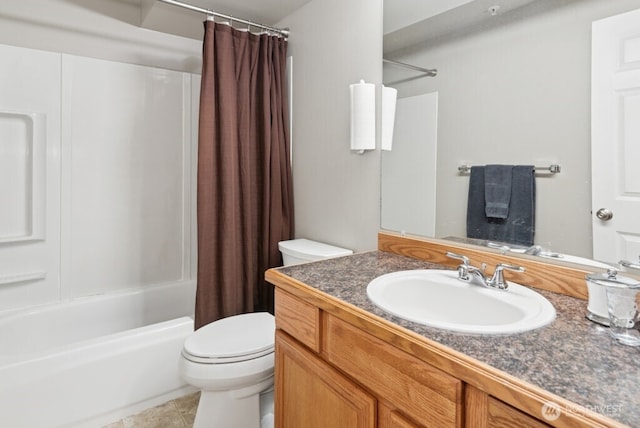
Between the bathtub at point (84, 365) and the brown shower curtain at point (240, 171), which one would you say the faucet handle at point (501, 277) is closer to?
the brown shower curtain at point (240, 171)

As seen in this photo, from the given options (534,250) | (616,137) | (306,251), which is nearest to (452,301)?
(534,250)

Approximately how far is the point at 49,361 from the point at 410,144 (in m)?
1.78

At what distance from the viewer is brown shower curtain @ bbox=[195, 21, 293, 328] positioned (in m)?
1.92

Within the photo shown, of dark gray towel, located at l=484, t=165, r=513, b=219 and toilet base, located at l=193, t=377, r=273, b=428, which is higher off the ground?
dark gray towel, located at l=484, t=165, r=513, b=219

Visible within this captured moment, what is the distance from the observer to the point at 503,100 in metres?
1.19

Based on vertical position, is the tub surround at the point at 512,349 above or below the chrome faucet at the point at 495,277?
below

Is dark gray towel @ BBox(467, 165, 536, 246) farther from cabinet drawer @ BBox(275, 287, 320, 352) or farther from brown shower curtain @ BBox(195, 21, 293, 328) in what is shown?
brown shower curtain @ BBox(195, 21, 293, 328)

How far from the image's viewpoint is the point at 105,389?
1610 mm

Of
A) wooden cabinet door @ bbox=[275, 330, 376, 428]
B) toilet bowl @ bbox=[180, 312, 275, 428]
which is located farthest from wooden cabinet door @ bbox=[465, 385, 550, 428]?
toilet bowl @ bbox=[180, 312, 275, 428]

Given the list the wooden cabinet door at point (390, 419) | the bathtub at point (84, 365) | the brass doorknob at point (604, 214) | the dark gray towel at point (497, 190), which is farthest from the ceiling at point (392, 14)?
the bathtub at point (84, 365)

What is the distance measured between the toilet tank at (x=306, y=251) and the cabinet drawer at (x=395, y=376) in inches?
31.8

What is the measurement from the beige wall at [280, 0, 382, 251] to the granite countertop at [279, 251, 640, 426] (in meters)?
0.87

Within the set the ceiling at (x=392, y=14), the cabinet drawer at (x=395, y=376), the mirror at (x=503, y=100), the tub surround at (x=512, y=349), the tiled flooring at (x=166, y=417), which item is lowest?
the tiled flooring at (x=166, y=417)

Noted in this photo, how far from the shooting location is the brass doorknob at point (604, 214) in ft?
3.21
